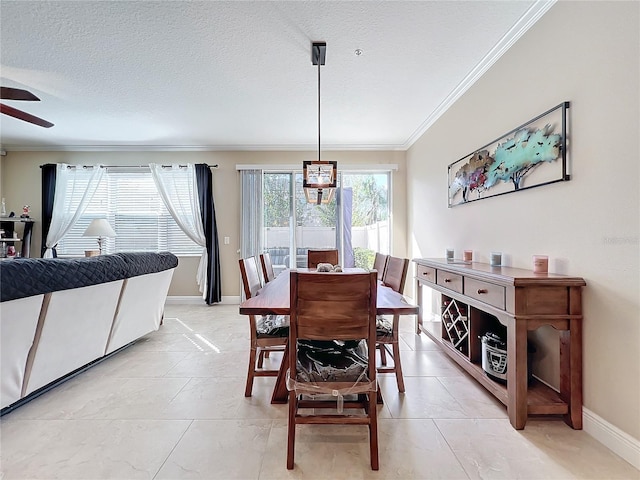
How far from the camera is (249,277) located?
2184 mm

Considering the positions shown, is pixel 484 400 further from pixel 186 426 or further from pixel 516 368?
pixel 186 426

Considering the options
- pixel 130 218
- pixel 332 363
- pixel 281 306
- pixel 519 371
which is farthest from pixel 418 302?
pixel 130 218

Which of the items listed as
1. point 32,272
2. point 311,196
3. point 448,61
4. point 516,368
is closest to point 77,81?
point 32,272

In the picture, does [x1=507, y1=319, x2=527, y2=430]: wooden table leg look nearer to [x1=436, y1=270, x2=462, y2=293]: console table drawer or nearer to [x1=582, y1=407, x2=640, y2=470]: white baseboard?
[x1=582, y1=407, x2=640, y2=470]: white baseboard

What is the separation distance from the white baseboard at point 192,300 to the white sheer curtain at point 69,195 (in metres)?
2.00

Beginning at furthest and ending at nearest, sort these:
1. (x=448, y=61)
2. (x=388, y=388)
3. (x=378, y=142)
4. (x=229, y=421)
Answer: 1. (x=378, y=142)
2. (x=448, y=61)
3. (x=388, y=388)
4. (x=229, y=421)

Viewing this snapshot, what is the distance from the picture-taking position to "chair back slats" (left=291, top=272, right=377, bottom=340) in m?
1.26

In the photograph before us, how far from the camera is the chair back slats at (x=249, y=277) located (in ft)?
6.88

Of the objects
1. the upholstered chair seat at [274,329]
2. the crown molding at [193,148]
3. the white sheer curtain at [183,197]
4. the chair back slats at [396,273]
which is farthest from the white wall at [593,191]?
the white sheer curtain at [183,197]

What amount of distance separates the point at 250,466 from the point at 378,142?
4.33 m

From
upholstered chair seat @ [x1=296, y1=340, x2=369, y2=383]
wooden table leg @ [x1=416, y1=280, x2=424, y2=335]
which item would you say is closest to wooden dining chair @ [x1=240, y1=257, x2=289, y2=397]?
upholstered chair seat @ [x1=296, y1=340, x2=369, y2=383]

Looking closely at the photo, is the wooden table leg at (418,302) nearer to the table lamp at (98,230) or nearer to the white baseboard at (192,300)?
the white baseboard at (192,300)

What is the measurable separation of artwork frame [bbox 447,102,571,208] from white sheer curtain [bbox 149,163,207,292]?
386cm

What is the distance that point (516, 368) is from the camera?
1575 mm
